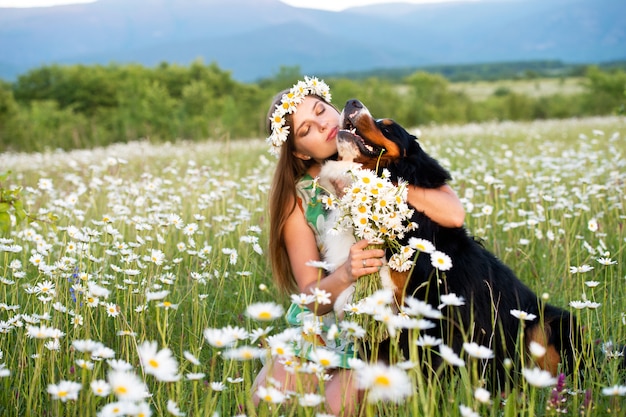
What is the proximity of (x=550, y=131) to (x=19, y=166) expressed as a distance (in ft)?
33.1

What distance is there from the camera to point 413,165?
2486 millimetres

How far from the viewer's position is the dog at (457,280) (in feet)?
7.68

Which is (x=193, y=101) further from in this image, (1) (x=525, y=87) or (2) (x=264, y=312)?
(1) (x=525, y=87)

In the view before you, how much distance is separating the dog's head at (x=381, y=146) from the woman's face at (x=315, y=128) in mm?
324

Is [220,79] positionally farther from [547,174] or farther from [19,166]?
[547,174]

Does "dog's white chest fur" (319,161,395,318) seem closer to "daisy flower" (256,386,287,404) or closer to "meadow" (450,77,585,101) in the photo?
"daisy flower" (256,386,287,404)

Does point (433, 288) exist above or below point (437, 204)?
below

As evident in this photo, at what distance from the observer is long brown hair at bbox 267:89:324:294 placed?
117 inches

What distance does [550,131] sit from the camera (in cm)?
1238

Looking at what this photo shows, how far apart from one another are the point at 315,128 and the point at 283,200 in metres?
0.40

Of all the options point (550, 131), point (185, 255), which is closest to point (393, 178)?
point (185, 255)

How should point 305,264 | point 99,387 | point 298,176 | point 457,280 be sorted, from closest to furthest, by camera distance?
point 99,387, point 457,280, point 305,264, point 298,176

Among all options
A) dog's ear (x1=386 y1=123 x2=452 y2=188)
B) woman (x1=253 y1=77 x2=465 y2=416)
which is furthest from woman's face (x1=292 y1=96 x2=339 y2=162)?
dog's ear (x1=386 y1=123 x2=452 y2=188)

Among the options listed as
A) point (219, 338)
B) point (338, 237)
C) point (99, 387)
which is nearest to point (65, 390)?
point (99, 387)
